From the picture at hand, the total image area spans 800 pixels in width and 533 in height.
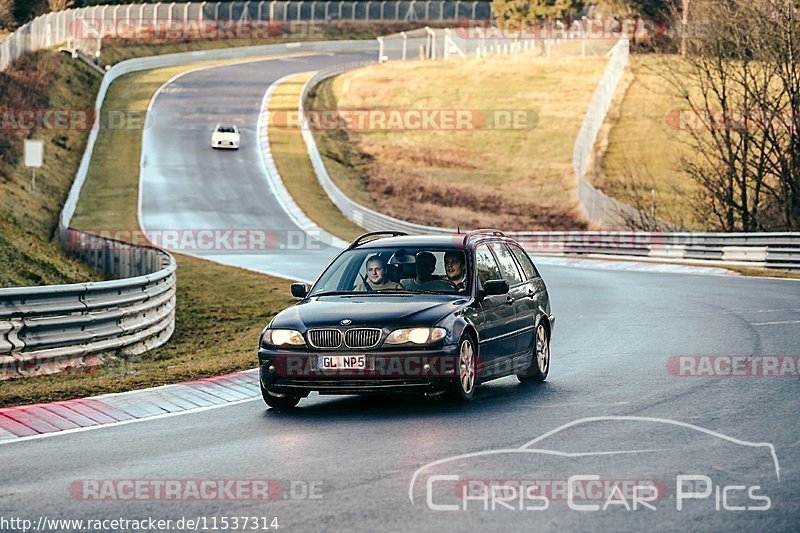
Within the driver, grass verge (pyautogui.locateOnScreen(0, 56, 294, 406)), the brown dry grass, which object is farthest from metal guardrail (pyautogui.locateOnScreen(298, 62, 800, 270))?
the driver

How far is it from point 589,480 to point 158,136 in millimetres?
64729

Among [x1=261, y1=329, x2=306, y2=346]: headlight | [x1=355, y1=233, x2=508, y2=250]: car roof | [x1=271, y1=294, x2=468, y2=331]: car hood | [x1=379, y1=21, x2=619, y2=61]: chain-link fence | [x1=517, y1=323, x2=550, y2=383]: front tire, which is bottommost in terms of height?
[x1=517, y1=323, x2=550, y2=383]: front tire

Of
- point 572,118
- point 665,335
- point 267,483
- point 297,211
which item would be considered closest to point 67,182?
point 297,211

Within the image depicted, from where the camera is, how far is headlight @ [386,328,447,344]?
1111 cm

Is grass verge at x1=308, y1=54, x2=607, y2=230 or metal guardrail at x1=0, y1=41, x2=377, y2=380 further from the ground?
metal guardrail at x1=0, y1=41, x2=377, y2=380

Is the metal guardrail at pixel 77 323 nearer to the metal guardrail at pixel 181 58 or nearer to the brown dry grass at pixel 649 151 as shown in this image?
the metal guardrail at pixel 181 58

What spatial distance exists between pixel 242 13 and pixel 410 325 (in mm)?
103181

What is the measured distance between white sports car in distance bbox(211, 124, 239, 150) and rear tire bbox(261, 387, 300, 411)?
57.8 meters

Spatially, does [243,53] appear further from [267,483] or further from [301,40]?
[267,483]

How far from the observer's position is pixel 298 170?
64.8 m

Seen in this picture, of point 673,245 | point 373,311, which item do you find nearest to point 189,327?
point 373,311

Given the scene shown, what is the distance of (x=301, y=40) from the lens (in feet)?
372

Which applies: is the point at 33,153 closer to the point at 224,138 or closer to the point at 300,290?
the point at 300,290

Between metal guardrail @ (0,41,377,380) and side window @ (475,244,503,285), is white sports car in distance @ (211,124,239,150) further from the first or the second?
side window @ (475,244,503,285)
